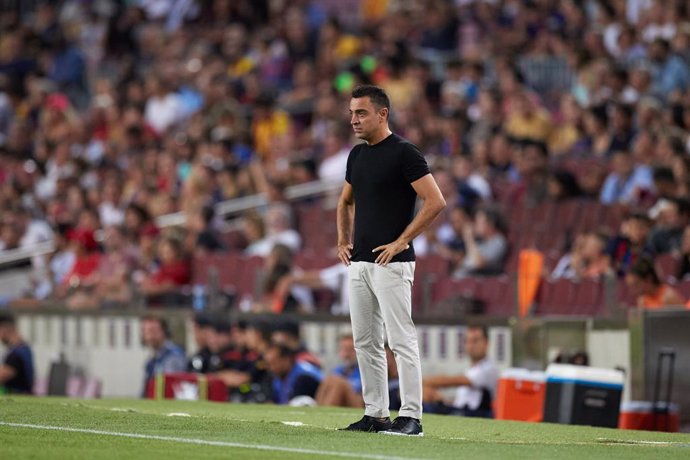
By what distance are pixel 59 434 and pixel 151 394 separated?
6879 mm

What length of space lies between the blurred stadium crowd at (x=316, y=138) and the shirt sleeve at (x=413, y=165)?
13.9 ft

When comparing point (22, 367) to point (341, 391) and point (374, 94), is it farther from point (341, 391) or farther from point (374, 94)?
point (374, 94)

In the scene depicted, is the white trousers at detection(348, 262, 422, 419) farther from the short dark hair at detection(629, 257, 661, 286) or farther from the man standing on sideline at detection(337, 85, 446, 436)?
the short dark hair at detection(629, 257, 661, 286)

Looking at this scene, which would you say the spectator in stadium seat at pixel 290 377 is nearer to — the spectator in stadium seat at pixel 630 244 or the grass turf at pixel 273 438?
the grass turf at pixel 273 438

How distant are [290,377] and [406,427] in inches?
213

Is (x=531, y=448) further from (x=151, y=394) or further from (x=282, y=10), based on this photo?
(x=282, y=10)

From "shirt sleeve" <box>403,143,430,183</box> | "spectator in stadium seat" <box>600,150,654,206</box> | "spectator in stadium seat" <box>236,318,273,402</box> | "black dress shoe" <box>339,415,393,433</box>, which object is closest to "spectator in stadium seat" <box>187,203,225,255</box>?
"spectator in stadium seat" <box>236,318,273,402</box>

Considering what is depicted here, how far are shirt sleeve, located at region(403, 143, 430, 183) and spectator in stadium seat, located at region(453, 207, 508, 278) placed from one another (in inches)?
269

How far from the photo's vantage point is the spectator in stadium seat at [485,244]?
658 inches

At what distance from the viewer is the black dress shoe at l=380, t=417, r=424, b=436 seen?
32.8 feet

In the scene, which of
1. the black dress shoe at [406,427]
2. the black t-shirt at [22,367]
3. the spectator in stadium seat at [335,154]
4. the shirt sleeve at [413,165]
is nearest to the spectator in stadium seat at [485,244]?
the spectator in stadium seat at [335,154]

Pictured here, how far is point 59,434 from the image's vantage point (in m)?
9.83

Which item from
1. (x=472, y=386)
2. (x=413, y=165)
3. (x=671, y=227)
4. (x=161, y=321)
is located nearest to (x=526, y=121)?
(x=671, y=227)

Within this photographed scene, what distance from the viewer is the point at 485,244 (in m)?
17.0
